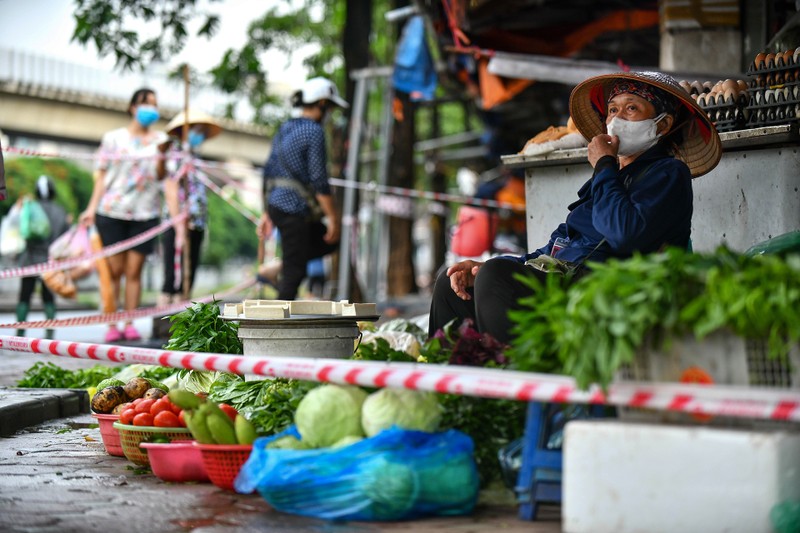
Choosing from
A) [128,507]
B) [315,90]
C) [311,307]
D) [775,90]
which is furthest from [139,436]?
[315,90]

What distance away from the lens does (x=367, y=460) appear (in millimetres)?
3664

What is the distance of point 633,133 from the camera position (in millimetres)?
4871

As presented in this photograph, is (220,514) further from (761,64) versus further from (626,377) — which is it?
(761,64)

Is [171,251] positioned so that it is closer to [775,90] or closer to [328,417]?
[775,90]

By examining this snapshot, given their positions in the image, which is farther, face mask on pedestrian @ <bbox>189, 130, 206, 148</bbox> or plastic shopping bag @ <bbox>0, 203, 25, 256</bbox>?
plastic shopping bag @ <bbox>0, 203, 25, 256</bbox>

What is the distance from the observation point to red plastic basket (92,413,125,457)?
5148 mm

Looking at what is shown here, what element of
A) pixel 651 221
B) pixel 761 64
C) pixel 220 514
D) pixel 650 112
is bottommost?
pixel 220 514

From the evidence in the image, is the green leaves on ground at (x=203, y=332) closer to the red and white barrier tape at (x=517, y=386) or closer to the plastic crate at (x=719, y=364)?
the red and white barrier tape at (x=517, y=386)

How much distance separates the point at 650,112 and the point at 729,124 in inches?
54.3

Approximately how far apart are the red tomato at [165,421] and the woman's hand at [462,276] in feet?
4.79

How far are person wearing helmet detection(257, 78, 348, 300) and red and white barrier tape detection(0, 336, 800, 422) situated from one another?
495 cm

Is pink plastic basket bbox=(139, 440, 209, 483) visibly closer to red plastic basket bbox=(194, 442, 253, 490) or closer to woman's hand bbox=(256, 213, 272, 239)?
red plastic basket bbox=(194, 442, 253, 490)

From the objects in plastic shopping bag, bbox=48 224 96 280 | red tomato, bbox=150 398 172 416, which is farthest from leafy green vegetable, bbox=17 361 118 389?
plastic shopping bag, bbox=48 224 96 280

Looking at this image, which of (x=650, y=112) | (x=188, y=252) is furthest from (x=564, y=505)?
(x=188, y=252)
